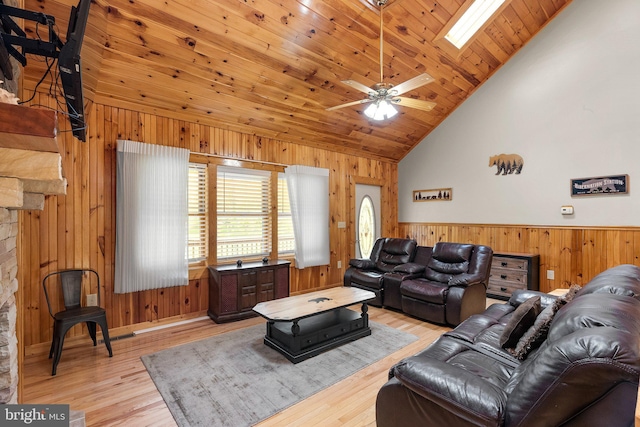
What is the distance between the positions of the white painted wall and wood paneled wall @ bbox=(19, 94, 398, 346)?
3.94 metres

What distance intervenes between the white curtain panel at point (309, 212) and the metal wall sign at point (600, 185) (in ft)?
12.7

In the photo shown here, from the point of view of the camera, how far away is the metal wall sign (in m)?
4.10

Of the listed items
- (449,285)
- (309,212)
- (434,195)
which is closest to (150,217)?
(309,212)

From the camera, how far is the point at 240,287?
3.99 meters

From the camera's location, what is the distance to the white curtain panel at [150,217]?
3.38m

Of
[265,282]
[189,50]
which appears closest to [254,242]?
[265,282]

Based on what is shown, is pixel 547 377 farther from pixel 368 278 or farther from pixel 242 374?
pixel 368 278

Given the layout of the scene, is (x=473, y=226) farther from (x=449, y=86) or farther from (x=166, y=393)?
(x=166, y=393)

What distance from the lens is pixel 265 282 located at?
4.23 m

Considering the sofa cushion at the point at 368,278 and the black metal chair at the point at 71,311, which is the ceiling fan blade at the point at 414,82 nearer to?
the sofa cushion at the point at 368,278

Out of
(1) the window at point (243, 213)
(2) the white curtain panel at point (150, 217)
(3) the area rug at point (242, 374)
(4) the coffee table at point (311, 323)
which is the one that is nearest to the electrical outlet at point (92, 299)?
(2) the white curtain panel at point (150, 217)

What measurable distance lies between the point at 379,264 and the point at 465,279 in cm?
149

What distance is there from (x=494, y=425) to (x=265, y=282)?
3378mm
